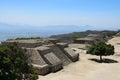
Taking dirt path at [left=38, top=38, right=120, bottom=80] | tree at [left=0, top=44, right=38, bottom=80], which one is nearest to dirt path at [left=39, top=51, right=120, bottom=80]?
dirt path at [left=38, top=38, right=120, bottom=80]

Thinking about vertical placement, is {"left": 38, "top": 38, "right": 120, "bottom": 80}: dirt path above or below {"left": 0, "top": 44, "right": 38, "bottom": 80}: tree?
below

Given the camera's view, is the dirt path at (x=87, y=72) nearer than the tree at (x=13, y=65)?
No

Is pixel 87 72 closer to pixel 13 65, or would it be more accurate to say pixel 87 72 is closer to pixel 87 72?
pixel 87 72

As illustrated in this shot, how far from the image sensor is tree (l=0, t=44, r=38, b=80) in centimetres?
2409

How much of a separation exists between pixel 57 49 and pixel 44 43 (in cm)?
282

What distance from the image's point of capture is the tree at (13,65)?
24094mm

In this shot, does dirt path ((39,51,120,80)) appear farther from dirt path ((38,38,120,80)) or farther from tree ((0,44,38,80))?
tree ((0,44,38,80))

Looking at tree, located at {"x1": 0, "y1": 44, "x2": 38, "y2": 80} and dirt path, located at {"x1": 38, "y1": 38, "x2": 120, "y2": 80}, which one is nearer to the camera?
tree, located at {"x1": 0, "y1": 44, "x2": 38, "y2": 80}

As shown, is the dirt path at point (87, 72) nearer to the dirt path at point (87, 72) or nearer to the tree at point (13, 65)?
the dirt path at point (87, 72)

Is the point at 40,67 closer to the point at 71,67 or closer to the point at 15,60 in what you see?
the point at 71,67

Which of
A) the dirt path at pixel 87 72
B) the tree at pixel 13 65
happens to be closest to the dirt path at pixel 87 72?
the dirt path at pixel 87 72

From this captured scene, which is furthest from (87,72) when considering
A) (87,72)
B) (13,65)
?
(13,65)

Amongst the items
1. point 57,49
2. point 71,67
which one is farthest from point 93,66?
point 57,49

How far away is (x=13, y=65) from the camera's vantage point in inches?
989
